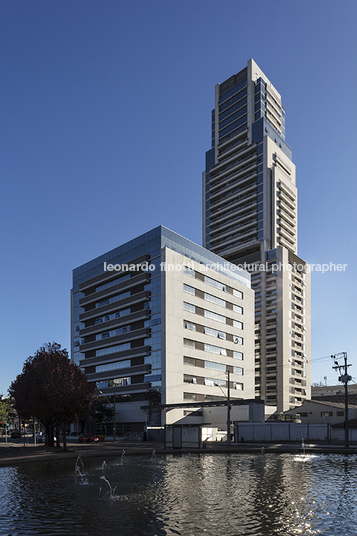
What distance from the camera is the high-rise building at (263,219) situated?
135625mm

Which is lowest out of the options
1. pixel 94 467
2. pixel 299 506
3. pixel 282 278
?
pixel 94 467

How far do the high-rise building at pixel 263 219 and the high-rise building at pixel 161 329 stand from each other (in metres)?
23.6

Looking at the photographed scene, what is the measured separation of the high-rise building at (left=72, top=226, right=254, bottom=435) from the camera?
88438 mm

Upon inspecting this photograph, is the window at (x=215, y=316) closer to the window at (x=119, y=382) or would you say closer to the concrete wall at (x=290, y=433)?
the window at (x=119, y=382)

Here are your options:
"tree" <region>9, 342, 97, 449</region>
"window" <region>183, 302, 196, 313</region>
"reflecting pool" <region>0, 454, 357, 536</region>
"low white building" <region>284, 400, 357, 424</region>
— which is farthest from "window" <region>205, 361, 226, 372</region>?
"reflecting pool" <region>0, 454, 357, 536</region>

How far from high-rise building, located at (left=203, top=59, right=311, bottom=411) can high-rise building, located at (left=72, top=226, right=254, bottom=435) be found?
23.6 m

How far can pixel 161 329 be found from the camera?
8800 centimetres

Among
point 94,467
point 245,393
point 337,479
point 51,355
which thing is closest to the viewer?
point 337,479

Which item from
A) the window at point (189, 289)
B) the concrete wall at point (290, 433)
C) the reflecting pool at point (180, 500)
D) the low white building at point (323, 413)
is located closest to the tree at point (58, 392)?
the reflecting pool at point (180, 500)

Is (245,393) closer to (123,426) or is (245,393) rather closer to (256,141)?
(123,426)

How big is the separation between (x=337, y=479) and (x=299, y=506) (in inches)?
340

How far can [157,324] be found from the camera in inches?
3511

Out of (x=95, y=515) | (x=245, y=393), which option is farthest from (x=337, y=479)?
(x=245, y=393)

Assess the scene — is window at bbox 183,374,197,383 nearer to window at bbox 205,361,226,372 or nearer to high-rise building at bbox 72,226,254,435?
high-rise building at bbox 72,226,254,435
